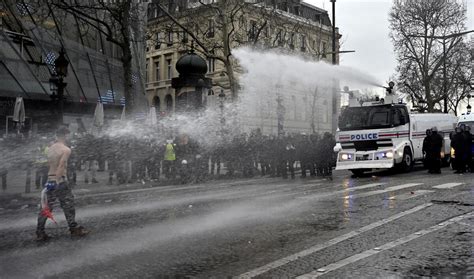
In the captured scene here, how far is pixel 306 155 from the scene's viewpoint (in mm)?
18859

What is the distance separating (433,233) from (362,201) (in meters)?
3.55

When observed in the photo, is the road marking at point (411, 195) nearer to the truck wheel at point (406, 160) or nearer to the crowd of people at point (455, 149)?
the truck wheel at point (406, 160)

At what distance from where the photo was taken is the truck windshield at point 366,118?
18.1 m

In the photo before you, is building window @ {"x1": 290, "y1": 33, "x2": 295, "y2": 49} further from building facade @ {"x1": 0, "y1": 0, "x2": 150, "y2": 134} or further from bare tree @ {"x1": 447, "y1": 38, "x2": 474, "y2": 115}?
bare tree @ {"x1": 447, "y1": 38, "x2": 474, "y2": 115}

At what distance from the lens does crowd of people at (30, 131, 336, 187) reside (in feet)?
58.6

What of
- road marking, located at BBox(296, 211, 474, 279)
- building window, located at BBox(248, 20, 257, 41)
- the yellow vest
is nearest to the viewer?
road marking, located at BBox(296, 211, 474, 279)

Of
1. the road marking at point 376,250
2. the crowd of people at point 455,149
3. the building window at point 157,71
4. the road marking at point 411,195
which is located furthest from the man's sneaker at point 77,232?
the building window at point 157,71

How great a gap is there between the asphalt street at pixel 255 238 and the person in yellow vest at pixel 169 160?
18.0ft

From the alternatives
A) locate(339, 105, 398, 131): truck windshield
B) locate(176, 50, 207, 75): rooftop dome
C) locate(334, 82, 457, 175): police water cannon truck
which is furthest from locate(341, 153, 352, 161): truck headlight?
locate(176, 50, 207, 75): rooftop dome

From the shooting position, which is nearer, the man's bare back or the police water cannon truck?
the man's bare back

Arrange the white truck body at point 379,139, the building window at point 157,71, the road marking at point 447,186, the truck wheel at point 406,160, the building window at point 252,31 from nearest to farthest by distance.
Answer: the road marking at point 447,186 → the white truck body at point 379,139 → the truck wheel at point 406,160 → the building window at point 252,31 → the building window at point 157,71

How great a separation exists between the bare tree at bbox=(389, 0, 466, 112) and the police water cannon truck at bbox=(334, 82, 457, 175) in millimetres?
25865

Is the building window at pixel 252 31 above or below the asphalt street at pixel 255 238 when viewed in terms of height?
above

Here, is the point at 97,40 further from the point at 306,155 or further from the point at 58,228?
the point at 58,228
